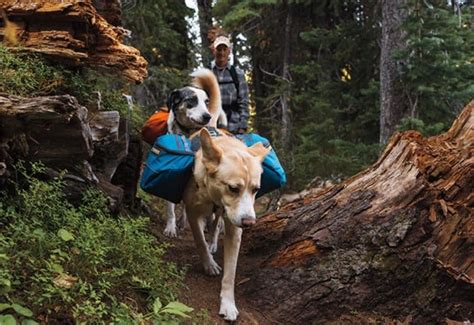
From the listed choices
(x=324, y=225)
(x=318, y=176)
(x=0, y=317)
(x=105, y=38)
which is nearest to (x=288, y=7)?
(x=318, y=176)

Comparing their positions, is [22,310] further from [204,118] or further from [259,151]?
[204,118]

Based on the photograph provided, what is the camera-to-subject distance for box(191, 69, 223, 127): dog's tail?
21.0ft

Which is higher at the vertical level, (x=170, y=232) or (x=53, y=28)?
(x=53, y=28)

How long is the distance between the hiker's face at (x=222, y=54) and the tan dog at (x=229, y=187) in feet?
9.40

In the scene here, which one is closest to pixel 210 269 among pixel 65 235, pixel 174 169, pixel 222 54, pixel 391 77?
pixel 174 169

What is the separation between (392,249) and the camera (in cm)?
418

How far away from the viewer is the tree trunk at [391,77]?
8.80m

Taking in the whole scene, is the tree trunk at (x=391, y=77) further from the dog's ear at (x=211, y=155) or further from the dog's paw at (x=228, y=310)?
the dog's paw at (x=228, y=310)

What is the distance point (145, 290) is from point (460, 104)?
21.7 ft

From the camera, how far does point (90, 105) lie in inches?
195

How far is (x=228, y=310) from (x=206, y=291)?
0.41 m

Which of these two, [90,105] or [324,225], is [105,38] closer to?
[90,105]

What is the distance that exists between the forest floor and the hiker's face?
2886 millimetres

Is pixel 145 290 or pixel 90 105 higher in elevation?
pixel 90 105
